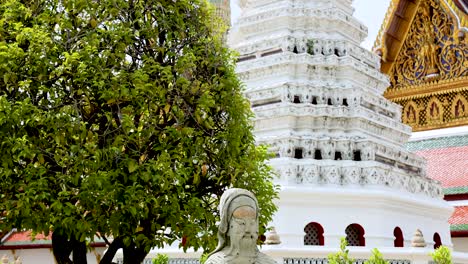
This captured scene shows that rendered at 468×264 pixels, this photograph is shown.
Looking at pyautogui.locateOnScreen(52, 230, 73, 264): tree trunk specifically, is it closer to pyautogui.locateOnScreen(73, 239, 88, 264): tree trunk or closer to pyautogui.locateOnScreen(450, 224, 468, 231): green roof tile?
pyautogui.locateOnScreen(73, 239, 88, 264): tree trunk

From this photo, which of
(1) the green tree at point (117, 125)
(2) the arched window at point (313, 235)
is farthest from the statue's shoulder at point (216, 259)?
(2) the arched window at point (313, 235)

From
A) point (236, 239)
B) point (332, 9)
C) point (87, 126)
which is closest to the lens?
point (236, 239)

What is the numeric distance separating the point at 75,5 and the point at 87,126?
119 centimetres

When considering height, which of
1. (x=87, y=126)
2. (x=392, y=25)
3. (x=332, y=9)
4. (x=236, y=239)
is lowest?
(x=236, y=239)

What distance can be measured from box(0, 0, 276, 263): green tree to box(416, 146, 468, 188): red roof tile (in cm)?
915

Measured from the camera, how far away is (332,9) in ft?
49.1

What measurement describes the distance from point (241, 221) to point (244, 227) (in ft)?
0.11

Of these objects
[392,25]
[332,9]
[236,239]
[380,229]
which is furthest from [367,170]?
[236,239]

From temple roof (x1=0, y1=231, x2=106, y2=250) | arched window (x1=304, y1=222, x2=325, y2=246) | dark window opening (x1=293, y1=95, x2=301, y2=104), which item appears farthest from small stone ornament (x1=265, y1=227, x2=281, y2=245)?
temple roof (x1=0, y1=231, x2=106, y2=250)

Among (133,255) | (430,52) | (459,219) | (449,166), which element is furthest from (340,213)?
(430,52)

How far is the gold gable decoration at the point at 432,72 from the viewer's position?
1830 centimetres

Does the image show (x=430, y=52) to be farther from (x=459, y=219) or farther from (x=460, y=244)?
(x=460, y=244)

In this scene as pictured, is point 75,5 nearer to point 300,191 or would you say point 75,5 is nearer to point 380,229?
point 300,191

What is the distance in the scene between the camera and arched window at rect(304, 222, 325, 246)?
41.9ft
